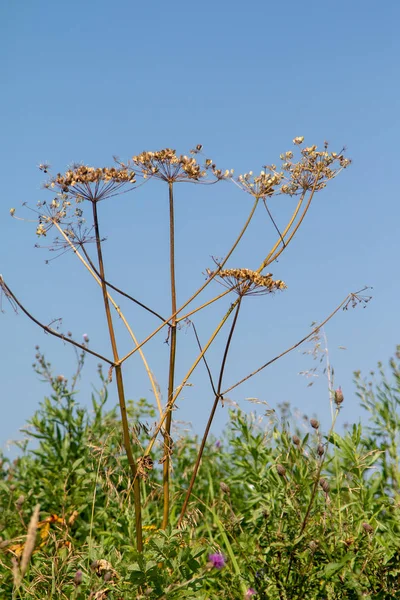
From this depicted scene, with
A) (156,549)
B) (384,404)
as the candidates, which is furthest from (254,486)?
(156,549)

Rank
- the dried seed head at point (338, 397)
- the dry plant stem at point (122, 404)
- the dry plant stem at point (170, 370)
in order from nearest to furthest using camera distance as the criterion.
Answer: the dry plant stem at point (122, 404) < the dry plant stem at point (170, 370) < the dried seed head at point (338, 397)

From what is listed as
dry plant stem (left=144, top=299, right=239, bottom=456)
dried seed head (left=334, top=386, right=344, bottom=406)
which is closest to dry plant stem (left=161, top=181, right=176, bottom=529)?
dry plant stem (left=144, top=299, right=239, bottom=456)

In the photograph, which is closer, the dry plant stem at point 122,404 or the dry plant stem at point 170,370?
the dry plant stem at point 122,404

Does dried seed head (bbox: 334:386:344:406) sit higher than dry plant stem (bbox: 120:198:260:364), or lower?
lower

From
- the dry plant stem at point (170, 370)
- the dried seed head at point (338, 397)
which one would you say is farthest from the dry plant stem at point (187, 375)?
the dried seed head at point (338, 397)

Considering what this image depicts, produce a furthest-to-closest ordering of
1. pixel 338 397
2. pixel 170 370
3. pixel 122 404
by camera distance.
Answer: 1. pixel 338 397
2. pixel 170 370
3. pixel 122 404

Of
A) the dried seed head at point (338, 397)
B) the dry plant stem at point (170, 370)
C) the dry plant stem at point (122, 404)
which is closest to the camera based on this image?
the dry plant stem at point (122, 404)

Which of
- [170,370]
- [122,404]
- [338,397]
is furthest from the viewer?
[338,397]

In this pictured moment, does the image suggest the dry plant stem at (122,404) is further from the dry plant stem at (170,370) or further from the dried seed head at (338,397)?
the dried seed head at (338,397)

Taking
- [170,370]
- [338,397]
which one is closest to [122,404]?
[170,370]

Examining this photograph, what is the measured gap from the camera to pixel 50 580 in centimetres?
367

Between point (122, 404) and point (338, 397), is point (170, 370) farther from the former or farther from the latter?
point (338, 397)

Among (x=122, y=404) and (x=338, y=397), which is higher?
(x=122, y=404)

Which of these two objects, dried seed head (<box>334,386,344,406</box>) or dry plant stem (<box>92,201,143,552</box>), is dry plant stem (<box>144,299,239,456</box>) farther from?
dried seed head (<box>334,386,344,406</box>)
